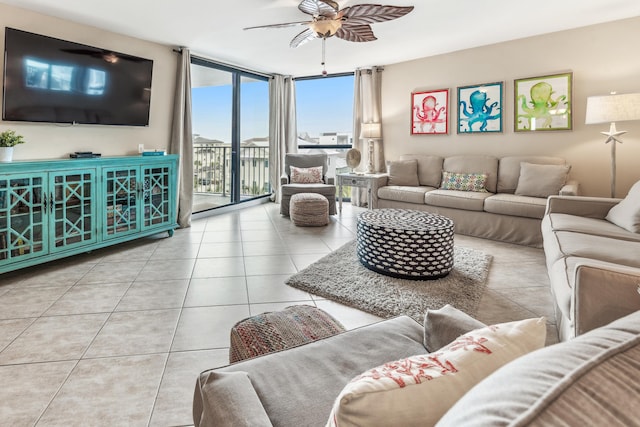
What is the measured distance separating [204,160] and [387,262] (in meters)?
4.29

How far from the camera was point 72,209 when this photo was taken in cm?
344

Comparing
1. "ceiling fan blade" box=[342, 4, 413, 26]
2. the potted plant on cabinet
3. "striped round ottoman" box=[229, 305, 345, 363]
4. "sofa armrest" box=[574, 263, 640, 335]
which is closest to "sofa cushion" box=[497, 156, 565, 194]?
"ceiling fan blade" box=[342, 4, 413, 26]

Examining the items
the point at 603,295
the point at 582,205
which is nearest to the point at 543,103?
the point at 582,205

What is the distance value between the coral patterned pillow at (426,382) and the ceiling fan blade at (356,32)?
332cm

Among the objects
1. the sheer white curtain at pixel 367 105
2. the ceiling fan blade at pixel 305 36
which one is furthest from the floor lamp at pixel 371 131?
the ceiling fan blade at pixel 305 36

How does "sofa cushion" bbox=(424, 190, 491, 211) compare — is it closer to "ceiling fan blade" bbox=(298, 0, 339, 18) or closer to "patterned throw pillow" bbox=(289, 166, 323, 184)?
"patterned throw pillow" bbox=(289, 166, 323, 184)

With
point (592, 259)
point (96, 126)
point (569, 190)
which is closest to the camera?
point (592, 259)

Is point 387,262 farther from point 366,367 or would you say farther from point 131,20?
point 131,20

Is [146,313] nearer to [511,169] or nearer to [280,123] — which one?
[511,169]

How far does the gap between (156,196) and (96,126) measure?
0.97 metres

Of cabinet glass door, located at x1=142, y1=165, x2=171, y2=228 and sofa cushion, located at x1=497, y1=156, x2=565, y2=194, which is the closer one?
cabinet glass door, located at x1=142, y1=165, x2=171, y2=228

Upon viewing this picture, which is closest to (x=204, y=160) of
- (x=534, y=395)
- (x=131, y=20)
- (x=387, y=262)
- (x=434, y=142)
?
(x=131, y=20)

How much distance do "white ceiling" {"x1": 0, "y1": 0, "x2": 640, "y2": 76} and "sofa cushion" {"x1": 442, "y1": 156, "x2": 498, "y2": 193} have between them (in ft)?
4.88

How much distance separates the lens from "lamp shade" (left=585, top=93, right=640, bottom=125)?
11.7 ft
